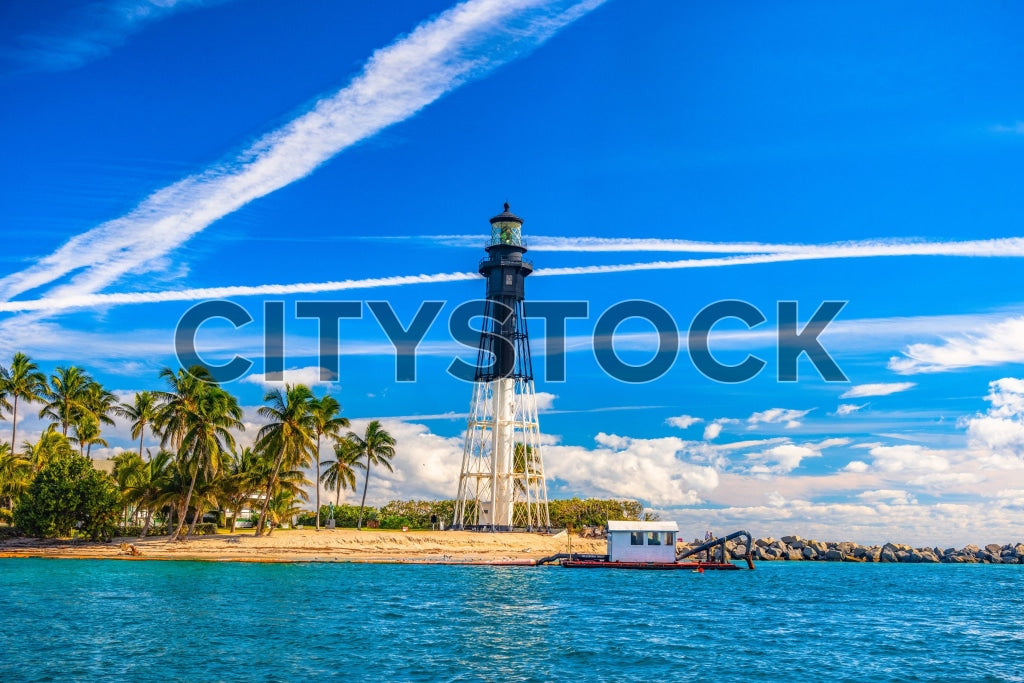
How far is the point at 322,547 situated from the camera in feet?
247

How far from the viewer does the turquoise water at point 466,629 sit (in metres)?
27.8

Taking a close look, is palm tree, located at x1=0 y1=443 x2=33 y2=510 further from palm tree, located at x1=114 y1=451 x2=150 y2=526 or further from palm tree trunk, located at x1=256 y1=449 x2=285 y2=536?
palm tree trunk, located at x1=256 y1=449 x2=285 y2=536

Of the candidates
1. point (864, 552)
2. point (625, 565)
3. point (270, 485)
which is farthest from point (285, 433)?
point (864, 552)

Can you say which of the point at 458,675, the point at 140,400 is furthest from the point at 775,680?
the point at 140,400

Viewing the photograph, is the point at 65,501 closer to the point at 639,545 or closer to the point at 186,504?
the point at 186,504

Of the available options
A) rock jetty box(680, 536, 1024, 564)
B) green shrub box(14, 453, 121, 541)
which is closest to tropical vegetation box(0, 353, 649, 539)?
green shrub box(14, 453, 121, 541)

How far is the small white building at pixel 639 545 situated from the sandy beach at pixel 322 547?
27.2 ft

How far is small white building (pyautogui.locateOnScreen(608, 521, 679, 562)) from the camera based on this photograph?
72.6m

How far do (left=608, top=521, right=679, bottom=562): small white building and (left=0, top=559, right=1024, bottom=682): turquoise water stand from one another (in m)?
9.86

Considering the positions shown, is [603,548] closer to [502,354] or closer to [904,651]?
[502,354]

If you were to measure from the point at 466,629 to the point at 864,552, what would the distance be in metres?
110

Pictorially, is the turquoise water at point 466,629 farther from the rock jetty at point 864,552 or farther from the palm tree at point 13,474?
the rock jetty at point 864,552

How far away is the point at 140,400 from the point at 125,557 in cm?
2485

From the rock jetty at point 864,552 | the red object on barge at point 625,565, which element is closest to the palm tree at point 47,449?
the red object on barge at point 625,565
